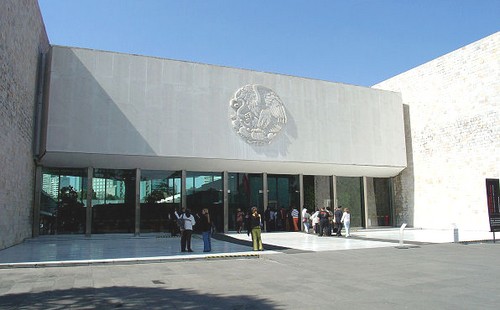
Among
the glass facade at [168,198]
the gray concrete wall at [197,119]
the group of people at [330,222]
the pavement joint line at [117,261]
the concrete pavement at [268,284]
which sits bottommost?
the concrete pavement at [268,284]

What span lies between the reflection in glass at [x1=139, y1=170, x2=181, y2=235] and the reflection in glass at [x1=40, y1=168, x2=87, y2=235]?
10.1ft

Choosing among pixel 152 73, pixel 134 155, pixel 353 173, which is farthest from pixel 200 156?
pixel 353 173

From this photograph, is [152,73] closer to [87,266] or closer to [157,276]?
[87,266]

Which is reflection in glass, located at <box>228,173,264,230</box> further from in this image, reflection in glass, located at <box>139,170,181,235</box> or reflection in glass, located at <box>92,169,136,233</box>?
reflection in glass, located at <box>92,169,136,233</box>

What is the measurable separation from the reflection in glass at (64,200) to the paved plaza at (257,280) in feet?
26.9

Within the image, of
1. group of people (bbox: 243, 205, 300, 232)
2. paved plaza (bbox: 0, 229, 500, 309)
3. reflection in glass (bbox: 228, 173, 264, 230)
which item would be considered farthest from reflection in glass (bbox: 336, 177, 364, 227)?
paved plaza (bbox: 0, 229, 500, 309)

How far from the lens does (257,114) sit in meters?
24.1

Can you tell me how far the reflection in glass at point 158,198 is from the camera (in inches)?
904

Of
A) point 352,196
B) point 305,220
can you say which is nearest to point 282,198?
point 305,220

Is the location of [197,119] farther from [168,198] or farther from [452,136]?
[452,136]

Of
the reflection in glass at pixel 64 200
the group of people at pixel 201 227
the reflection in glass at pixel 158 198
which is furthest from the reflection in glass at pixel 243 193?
the group of people at pixel 201 227

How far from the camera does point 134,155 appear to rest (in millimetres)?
21094

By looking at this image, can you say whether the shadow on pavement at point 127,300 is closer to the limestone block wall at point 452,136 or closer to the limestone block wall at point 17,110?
the limestone block wall at point 17,110

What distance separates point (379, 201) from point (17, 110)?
75.7ft
